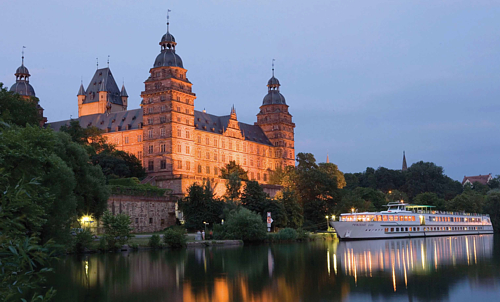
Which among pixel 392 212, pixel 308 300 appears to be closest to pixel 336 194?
pixel 392 212

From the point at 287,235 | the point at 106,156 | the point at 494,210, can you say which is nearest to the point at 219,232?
the point at 287,235

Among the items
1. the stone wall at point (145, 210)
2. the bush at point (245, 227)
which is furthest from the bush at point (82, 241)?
the stone wall at point (145, 210)

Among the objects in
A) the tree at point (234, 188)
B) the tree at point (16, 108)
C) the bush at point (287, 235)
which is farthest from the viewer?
the tree at point (234, 188)

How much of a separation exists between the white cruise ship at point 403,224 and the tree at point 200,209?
11.5 m

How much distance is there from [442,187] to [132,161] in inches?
3069

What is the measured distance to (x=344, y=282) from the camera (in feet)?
72.0

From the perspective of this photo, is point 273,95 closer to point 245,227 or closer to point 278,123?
point 278,123

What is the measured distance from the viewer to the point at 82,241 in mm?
35500

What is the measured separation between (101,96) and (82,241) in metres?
68.4

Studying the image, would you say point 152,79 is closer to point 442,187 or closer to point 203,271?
point 203,271

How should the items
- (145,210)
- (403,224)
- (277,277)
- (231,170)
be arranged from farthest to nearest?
(231,170)
(403,224)
(145,210)
(277,277)

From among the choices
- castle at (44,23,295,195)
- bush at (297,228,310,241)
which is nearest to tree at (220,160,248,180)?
castle at (44,23,295,195)

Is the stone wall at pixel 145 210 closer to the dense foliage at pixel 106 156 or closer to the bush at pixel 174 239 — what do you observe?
the dense foliage at pixel 106 156

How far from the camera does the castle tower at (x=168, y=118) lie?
3036 inches
